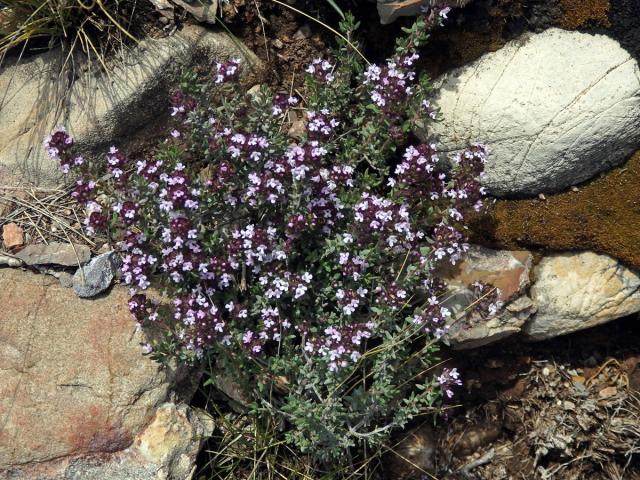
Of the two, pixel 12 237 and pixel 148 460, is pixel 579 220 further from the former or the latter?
pixel 12 237

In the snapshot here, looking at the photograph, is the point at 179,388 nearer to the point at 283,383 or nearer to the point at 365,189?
the point at 283,383

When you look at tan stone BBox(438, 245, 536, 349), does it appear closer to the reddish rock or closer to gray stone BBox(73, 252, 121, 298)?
gray stone BBox(73, 252, 121, 298)

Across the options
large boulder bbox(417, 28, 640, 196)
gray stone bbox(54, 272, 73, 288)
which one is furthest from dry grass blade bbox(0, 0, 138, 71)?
large boulder bbox(417, 28, 640, 196)

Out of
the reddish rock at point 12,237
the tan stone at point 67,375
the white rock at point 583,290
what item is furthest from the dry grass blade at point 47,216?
the white rock at point 583,290

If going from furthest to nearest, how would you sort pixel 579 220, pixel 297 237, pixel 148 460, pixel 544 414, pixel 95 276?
pixel 544 414 → pixel 579 220 → pixel 95 276 → pixel 148 460 → pixel 297 237

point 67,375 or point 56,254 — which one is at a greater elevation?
point 56,254

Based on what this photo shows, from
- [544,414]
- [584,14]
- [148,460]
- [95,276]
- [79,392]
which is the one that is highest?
[584,14]

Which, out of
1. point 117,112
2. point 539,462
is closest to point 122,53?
point 117,112

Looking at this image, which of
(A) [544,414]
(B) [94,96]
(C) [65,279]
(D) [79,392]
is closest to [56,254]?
(C) [65,279]
